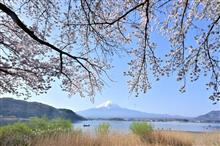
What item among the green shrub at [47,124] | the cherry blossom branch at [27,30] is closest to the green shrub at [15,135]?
the green shrub at [47,124]

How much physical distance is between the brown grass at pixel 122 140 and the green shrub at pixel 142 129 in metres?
0.16

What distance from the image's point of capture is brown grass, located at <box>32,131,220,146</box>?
1102cm

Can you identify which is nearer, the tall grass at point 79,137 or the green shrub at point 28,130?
the green shrub at point 28,130

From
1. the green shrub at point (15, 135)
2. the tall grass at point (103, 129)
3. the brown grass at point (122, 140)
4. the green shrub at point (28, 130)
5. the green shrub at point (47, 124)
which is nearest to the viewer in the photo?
the green shrub at point (15, 135)

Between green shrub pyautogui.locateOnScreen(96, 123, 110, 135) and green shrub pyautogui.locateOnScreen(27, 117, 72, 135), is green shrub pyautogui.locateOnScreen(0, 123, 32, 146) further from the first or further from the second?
green shrub pyautogui.locateOnScreen(96, 123, 110, 135)

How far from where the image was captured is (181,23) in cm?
722

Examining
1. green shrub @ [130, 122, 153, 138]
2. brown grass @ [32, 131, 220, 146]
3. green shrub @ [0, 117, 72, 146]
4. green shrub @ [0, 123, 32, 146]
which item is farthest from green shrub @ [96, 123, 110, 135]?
green shrub @ [0, 123, 32, 146]

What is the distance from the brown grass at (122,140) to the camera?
11.0 meters

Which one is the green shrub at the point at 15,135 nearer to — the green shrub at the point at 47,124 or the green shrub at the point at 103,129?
the green shrub at the point at 47,124

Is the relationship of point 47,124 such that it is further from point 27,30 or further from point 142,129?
point 27,30

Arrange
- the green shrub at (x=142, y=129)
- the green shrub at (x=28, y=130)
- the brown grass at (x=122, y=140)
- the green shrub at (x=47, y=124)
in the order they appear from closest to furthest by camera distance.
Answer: the green shrub at (x=28, y=130), the brown grass at (x=122, y=140), the green shrub at (x=47, y=124), the green shrub at (x=142, y=129)

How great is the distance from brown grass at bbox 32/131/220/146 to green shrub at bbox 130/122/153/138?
0.16 meters

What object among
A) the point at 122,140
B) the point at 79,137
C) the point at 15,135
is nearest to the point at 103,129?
the point at 122,140

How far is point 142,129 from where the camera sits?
47.5 ft
